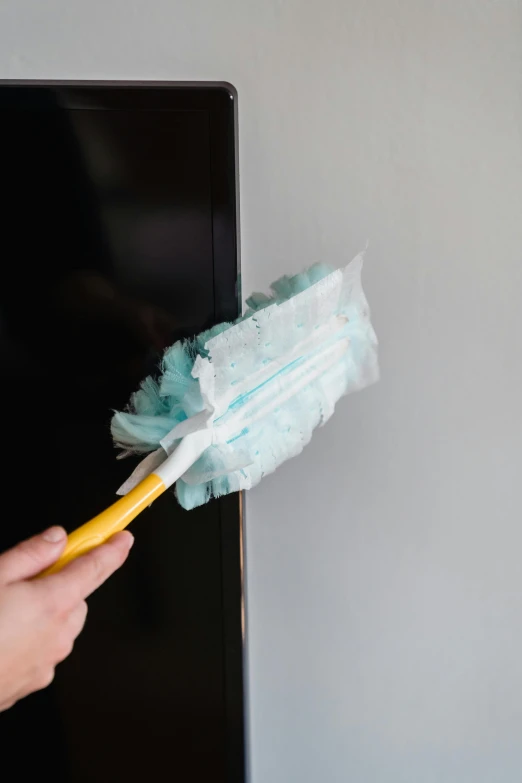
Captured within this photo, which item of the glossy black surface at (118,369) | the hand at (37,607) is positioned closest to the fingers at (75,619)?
the hand at (37,607)

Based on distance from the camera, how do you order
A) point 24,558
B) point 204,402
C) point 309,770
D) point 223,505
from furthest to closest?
point 309,770 → point 223,505 → point 204,402 → point 24,558

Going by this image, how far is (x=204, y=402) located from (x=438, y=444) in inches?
12.4

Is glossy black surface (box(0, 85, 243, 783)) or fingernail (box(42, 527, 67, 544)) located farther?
glossy black surface (box(0, 85, 243, 783))

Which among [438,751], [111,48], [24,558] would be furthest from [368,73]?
[438,751]

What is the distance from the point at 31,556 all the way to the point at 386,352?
1.44 ft

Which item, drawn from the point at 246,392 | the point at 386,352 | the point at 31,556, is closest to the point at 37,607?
the point at 31,556

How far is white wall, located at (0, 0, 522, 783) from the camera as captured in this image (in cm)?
63

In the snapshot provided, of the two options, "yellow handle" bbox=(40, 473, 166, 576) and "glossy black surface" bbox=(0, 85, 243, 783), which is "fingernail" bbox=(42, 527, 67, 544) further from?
"glossy black surface" bbox=(0, 85, 243, 783)

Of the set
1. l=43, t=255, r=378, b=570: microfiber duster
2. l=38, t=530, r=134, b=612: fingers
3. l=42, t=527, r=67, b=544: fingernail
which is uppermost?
l=43, t=255, r=378, b=570: microfiber duster

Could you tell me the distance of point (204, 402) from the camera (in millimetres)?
493

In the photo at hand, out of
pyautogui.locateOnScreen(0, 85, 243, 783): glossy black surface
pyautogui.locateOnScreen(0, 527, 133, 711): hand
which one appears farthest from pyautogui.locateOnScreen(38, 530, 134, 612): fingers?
pyautogui.locateOnScreen(0, 85, 243, 783): glossy black surface

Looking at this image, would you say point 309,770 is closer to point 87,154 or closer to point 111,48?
point 87,154

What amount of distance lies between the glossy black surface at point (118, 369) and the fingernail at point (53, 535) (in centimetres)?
24

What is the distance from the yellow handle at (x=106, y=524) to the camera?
0.38 m
